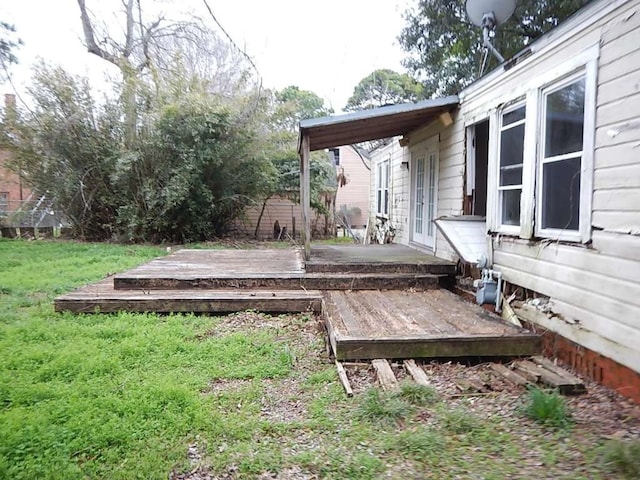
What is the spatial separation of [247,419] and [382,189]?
29.2 ft

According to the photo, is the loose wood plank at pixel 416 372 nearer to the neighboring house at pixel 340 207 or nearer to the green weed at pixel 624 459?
the green weed at pixel 624 459

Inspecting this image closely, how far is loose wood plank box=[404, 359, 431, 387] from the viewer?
9.91 feet

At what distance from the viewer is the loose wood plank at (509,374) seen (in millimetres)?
3027

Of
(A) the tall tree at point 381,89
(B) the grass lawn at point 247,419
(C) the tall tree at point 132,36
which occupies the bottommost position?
(B) the grass lawn at point 247,419

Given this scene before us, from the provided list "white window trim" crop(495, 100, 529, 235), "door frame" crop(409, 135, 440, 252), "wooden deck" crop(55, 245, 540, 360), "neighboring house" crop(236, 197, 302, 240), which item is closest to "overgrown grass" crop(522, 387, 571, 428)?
"wooden deck" crop(55, 245, 540, 360)

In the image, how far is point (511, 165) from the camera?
4.36m

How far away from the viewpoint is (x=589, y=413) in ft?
8.58

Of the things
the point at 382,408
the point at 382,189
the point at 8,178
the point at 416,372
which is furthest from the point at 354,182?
the point at 382,408

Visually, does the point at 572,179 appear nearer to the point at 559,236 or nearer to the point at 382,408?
the point at 559,236

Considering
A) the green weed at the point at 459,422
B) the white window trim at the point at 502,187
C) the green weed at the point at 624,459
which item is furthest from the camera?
the white window trim at the point at 502,187

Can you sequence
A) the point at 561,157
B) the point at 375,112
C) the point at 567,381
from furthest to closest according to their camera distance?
1. the point at 375,112
2. the point at 561,157
3. the point at 567,381

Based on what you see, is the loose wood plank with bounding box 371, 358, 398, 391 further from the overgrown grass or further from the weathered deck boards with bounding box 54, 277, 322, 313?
the weathered deck boards with bounding box 54, 277, 322, 313

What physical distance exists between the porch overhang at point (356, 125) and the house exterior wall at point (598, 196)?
73.7 inches

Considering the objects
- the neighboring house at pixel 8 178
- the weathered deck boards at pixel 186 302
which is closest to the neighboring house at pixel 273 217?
the neighboring house at pixel 8 178
